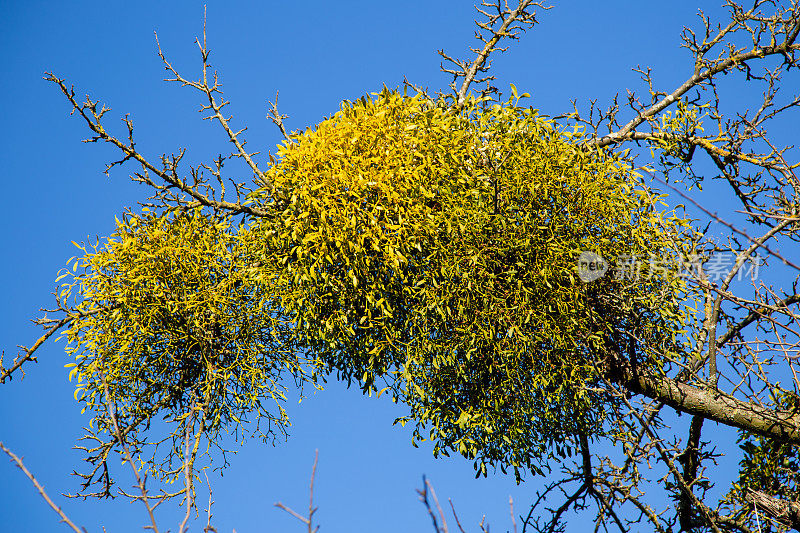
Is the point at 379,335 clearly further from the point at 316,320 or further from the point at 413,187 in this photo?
the point at 413,187

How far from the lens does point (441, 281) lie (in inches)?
140

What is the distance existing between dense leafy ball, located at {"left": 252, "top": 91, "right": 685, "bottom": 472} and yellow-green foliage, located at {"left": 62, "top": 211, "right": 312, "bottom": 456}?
11.2 inches

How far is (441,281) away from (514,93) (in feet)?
3.22

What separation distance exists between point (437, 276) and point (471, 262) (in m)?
0.19

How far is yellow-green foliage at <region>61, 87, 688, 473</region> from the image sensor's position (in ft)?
11.4

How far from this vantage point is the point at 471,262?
3424 mm

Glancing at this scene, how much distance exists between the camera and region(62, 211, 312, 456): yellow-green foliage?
3883mm

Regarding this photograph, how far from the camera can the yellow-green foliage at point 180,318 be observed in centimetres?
388

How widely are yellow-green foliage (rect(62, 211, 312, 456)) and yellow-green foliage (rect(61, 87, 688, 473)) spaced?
0.04 feet


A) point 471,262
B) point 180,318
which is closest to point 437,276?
point 471,262

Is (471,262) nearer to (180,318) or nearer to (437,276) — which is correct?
(437,276)

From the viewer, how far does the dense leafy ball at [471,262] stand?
348 cm

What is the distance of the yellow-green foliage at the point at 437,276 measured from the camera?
3.49m

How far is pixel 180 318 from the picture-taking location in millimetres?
3918
